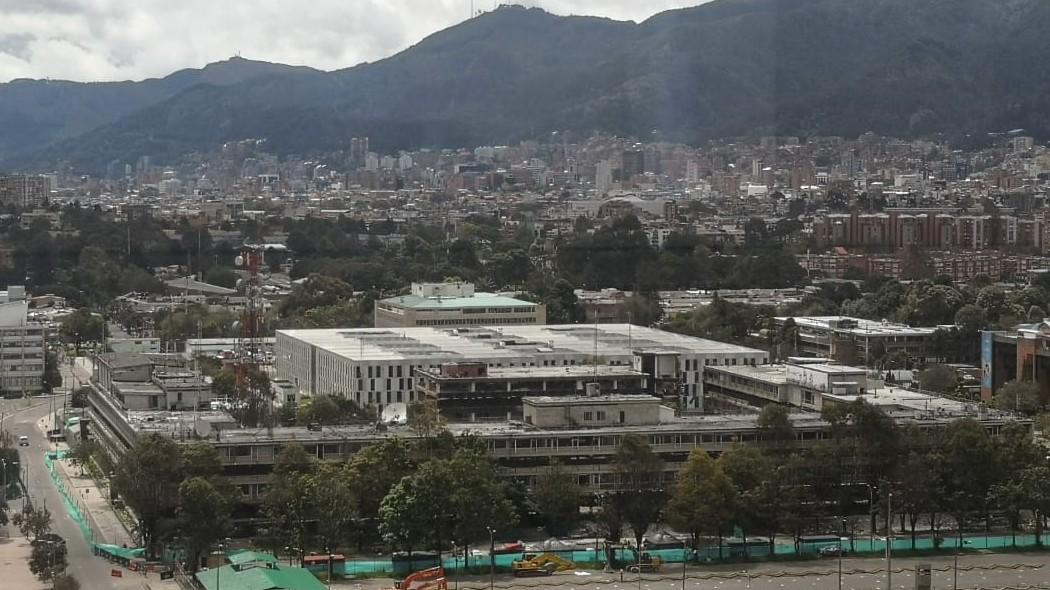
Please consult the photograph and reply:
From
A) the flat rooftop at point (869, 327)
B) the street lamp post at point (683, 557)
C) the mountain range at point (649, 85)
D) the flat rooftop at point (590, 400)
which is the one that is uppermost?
the mountain range at point (649, 85)

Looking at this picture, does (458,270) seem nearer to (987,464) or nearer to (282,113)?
(987,464)

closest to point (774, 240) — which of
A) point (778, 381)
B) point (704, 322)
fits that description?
point (704, 322)

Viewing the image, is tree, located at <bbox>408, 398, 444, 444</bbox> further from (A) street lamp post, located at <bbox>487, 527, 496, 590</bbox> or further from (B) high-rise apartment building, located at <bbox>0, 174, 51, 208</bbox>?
(B) high-rise apartment building, located at <bbox>0, 174, 51, 208</bbox>

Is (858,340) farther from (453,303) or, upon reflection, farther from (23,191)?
(23,191)

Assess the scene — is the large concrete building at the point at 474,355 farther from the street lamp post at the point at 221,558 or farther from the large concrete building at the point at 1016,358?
the street lamp post at the point at 221,558

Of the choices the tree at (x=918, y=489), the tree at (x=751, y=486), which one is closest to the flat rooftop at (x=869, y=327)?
the tree at (x=918, y=489)

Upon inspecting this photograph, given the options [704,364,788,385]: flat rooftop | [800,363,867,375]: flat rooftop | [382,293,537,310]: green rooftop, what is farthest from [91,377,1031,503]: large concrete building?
A: [382,293,537,310]: green rooftop
